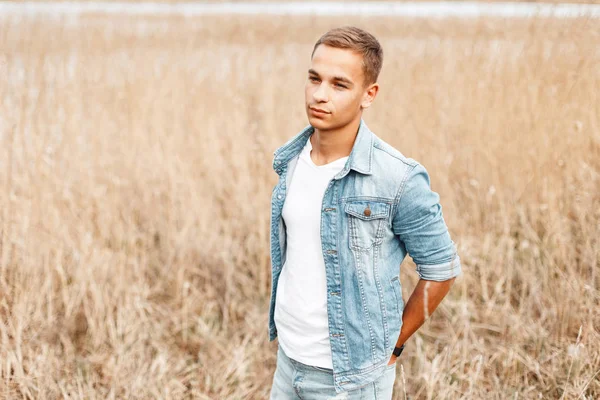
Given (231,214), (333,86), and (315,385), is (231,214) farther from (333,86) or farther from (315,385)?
(333,86)

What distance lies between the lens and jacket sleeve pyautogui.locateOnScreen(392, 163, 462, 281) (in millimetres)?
1186

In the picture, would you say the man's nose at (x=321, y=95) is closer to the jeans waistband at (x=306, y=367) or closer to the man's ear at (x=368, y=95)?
the man's ear at (x=368, y=95)

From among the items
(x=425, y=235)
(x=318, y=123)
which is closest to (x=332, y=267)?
(x=425, y=235)

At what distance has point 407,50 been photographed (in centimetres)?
400

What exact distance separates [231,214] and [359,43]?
6.53 ft

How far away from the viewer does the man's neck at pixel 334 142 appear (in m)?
1.21

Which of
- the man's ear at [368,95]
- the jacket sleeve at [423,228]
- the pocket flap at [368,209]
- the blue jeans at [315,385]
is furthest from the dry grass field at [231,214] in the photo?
the man's ear at [368,95]

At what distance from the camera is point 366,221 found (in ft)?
4.00

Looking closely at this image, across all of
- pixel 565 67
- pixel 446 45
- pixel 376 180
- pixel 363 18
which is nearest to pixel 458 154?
pixel 565 67

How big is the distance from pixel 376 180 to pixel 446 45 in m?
3.07

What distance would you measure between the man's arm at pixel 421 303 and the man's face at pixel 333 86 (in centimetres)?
44

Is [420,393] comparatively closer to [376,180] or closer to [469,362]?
[469,362]

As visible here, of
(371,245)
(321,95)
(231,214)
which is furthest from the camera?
(231,214)

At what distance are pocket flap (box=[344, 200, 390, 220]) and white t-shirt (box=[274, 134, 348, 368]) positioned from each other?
0.08 meters
